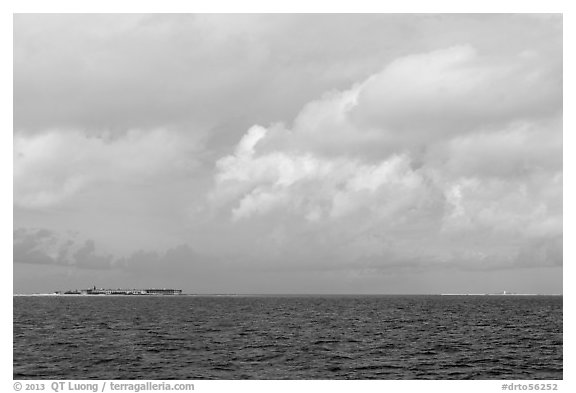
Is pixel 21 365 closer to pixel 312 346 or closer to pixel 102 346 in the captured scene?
pixel 102 346

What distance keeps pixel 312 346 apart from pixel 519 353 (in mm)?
28716
